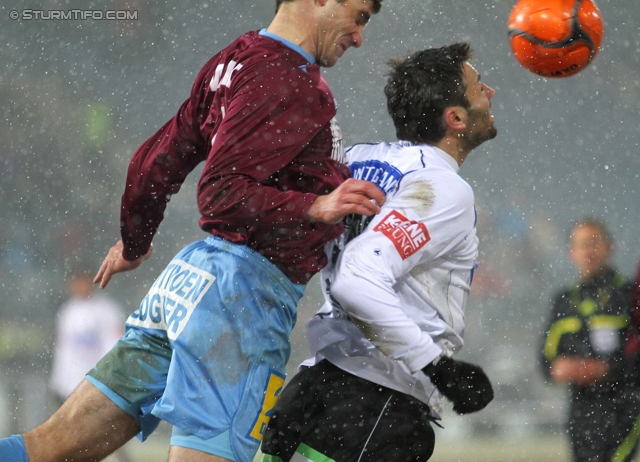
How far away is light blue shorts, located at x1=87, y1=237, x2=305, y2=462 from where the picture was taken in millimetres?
2070

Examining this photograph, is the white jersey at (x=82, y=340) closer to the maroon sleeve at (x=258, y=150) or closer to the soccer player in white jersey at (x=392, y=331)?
the soccer player in white jersey at (x=392, y=331)

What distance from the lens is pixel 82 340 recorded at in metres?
6.71

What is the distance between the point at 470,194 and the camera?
2.32m

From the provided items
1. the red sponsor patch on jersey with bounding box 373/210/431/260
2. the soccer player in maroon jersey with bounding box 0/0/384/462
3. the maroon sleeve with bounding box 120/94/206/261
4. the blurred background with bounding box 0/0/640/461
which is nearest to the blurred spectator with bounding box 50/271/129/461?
the blurred background with bounding box 0/0/640/461

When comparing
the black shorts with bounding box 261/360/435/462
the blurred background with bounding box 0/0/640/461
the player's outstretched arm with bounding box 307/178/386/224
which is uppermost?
the player's outstretched arm with bounding box 307/178/386/224

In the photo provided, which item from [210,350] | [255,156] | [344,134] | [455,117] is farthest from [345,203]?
[344,134]

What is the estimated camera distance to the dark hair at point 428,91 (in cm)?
269

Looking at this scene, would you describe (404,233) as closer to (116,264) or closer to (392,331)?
(392,331)

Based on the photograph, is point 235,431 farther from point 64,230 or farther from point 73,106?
point 73,106

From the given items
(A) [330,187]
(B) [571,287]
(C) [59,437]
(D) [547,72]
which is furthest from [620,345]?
(C) [59,437]

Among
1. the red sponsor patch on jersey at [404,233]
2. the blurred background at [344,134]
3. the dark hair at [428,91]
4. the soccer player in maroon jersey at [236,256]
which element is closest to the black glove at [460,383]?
the red sponsor patch on jersey at [404,233]

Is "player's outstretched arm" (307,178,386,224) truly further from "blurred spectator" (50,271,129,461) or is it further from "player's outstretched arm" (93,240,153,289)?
"blurred spectator" (50,271,129,461)

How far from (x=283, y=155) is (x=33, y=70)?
397 inches

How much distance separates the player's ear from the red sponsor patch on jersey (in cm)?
59
